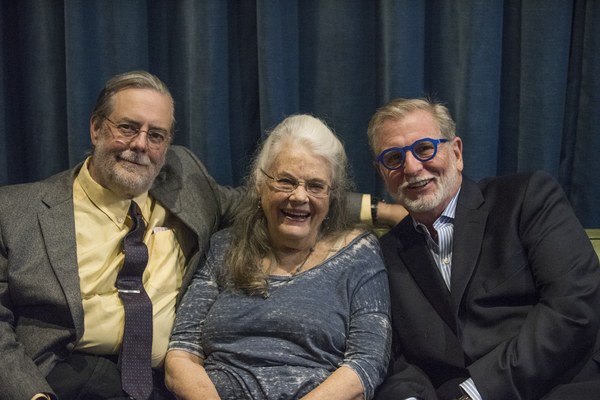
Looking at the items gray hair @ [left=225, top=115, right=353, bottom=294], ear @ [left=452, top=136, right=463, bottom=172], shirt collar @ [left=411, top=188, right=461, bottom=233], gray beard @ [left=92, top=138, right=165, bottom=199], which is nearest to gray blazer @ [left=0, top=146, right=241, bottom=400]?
gray beard @ [left=92, top=138, right=165, bottom=199]

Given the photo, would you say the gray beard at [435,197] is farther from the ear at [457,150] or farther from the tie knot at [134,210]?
the tie knot at [134,210]

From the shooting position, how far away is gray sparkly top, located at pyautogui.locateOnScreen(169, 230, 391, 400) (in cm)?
162

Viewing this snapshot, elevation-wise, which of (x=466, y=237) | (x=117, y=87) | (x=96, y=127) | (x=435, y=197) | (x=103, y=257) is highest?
(x=117, y=87)

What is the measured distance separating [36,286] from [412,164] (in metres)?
1.33

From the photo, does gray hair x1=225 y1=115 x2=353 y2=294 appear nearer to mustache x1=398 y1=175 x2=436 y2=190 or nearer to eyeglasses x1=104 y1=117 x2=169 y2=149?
mustache x1=398 y1=175 x2=436 y2=190

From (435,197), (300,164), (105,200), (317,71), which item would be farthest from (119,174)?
(435,197)

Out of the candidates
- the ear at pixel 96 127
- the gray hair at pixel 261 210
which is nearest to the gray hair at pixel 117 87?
the ear at pixel 96 127

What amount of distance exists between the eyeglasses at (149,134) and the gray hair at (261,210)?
1.21 ft

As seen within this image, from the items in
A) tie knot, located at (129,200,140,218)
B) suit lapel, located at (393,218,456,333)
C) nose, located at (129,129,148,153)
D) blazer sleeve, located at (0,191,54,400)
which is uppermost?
nose, located at (129,129,148,153)

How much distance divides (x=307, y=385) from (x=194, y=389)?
0.36 metres

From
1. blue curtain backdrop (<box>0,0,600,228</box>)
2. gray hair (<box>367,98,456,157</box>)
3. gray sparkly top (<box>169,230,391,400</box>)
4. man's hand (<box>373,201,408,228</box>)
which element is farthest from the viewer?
blue curtain backdrop (<box>0,0,600,228</box>)

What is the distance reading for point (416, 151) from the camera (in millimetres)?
1792

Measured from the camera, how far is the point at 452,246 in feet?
5.76

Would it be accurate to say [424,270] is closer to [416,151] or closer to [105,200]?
[416,151]
